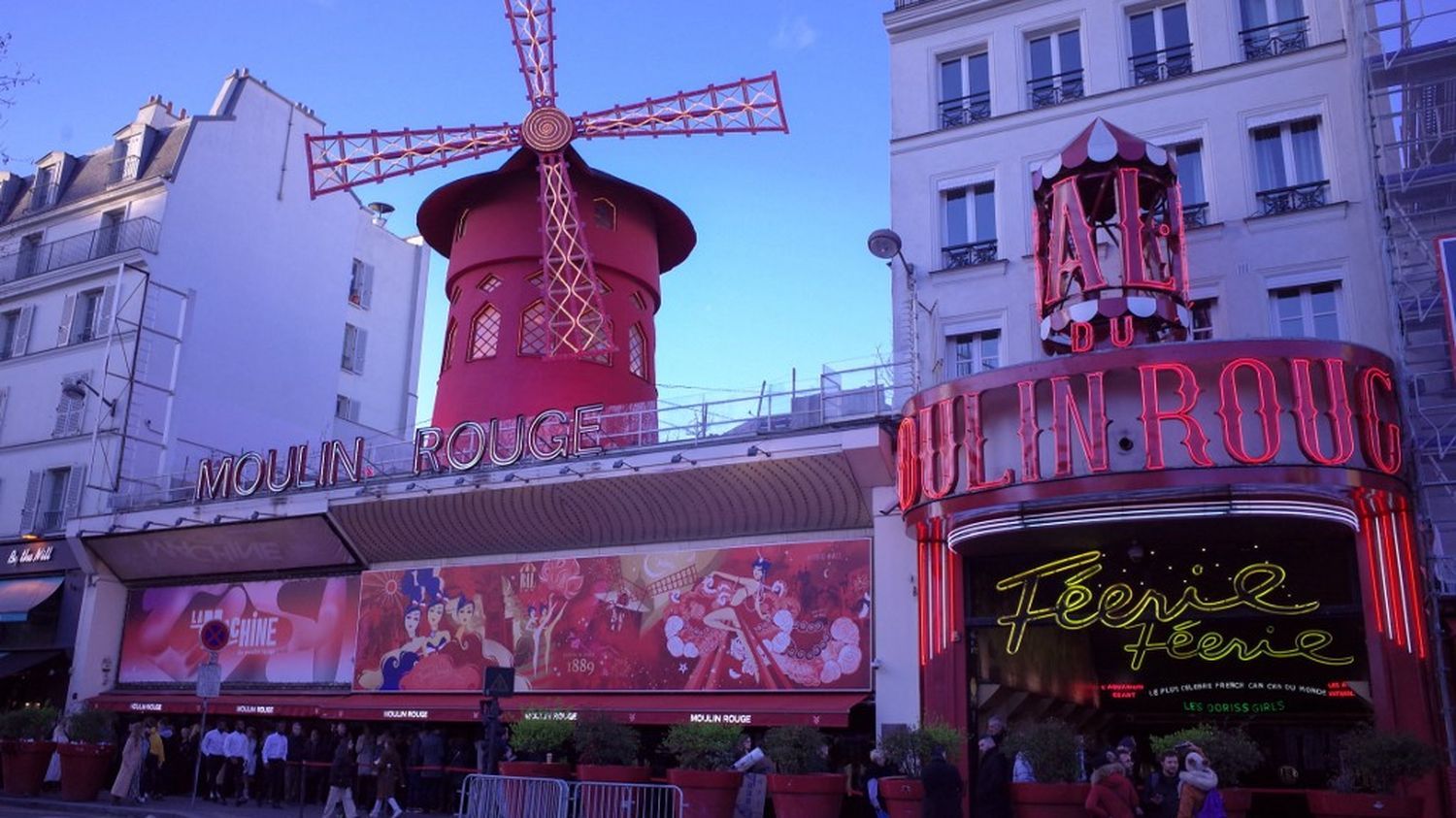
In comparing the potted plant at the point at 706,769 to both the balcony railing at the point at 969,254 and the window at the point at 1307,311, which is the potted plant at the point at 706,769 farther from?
the window at the point at 1307,311

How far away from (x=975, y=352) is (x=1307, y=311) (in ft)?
10.1

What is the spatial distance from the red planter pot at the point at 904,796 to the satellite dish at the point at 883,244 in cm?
495

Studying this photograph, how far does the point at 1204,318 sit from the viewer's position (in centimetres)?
1176

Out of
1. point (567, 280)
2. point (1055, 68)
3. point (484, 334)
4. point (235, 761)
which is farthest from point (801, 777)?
point (484, 334)

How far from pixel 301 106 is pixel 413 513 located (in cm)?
1139

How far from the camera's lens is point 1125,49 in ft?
42.9

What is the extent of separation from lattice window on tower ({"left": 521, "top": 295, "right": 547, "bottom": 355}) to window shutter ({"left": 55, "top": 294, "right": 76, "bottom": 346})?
833cm

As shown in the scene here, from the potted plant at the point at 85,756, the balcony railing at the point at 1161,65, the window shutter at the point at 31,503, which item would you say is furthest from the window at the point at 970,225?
the window shutter at the point at 31,503

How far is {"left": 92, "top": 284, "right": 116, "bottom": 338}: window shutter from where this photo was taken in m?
19.8

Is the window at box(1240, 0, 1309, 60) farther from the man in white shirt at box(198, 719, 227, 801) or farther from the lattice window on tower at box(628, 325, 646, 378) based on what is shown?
the man in white shirt at box(198, 719, 227, 801)

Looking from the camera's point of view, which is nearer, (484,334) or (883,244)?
(883,244)

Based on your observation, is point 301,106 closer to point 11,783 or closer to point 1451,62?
point 11,783

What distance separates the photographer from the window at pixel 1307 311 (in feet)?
37.1

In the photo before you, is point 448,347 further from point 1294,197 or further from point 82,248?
point 1294,197
